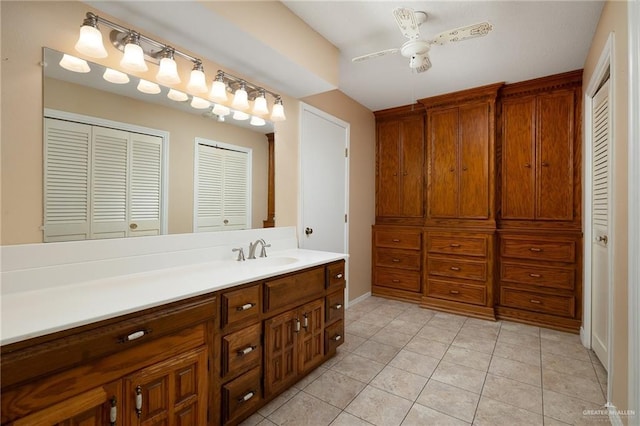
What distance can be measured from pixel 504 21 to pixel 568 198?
1.88 metres

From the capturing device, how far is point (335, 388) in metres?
1.93

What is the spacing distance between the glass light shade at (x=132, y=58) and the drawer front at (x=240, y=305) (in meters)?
1.29

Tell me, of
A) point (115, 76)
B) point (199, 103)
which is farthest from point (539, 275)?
point (115, 76)

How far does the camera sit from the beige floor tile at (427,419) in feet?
5.33

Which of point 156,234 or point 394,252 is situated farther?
point 394,252

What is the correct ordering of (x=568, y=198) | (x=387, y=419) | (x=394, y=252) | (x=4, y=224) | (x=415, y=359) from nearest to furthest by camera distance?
(x=4, y=224) → (x=387, y=419) → (x=415, y=359) → (x=568, y=198) → (x=394, y=252)

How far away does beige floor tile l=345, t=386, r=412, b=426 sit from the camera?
165cm

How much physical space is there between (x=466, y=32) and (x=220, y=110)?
1.66 metres

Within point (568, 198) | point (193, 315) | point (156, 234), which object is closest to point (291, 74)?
point (156, 234)

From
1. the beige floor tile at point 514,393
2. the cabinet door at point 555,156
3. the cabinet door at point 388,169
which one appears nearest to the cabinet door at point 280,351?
the beige floor tile at point 514,393

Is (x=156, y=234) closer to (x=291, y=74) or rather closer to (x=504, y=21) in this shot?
(x=291, y=74)

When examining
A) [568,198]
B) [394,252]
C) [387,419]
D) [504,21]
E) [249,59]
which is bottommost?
[387,419]

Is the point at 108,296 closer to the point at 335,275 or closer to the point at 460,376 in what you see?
the point at 335,275

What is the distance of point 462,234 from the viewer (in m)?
3.30
